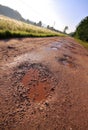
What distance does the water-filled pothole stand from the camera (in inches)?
Answer: 214

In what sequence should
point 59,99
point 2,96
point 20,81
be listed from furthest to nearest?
point 20,81 < point 59,99 < point 2,96

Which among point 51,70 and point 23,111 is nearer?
point 23,111

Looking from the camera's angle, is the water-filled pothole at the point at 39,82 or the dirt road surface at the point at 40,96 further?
the water-filled pothole at the point at 39,82

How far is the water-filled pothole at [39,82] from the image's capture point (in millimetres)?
5430

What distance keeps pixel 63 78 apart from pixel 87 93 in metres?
1.15

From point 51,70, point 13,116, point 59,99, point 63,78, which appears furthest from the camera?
point 51,70

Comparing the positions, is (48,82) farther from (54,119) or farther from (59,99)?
(54,119)

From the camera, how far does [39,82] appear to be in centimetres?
624

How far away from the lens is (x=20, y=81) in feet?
19.5

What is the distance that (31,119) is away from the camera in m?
4.18

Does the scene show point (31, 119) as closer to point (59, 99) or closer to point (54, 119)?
point (54, 119)

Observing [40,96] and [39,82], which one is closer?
[40,96]

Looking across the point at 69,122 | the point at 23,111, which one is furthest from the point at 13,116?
the point at 69,122

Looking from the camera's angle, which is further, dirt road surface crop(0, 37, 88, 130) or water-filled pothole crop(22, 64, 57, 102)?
water-filled pothole crop(22, 64, 57, 102)
